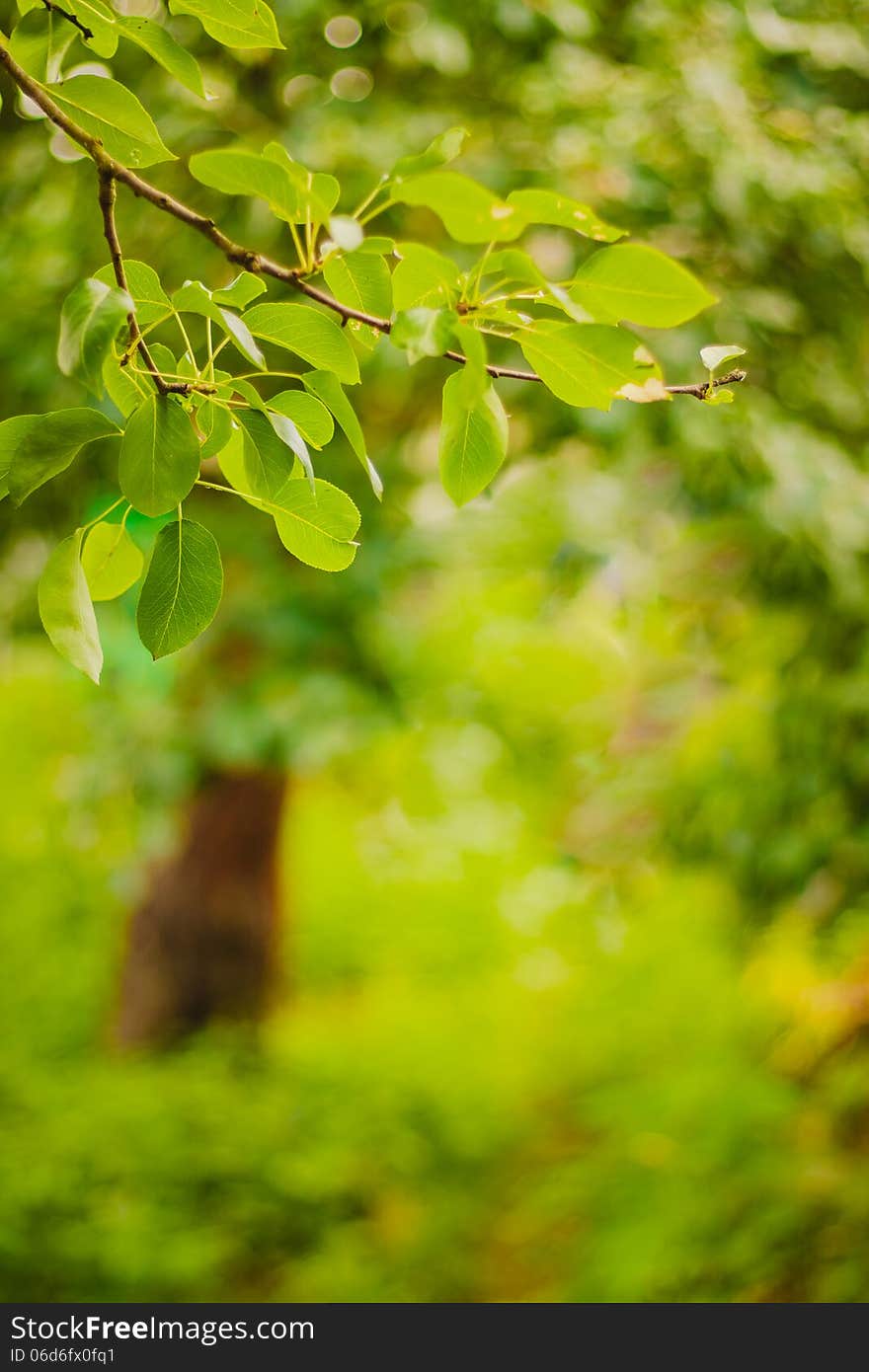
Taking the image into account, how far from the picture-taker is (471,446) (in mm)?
477

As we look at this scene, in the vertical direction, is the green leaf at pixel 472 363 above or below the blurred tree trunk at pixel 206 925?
above

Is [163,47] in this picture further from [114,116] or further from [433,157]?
[433,157]

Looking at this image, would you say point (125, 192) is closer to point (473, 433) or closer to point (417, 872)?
point (473, 433)

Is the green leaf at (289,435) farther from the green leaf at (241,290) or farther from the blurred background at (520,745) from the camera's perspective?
the blurred background at (520,745)

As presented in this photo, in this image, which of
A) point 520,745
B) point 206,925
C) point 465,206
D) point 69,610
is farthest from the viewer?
point 206,925

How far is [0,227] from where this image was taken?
155 cm

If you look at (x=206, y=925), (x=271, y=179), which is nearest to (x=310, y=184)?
(x=271, y=179)

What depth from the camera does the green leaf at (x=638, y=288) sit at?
15.3 inches

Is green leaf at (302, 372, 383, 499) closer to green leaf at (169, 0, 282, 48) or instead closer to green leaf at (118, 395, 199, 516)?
green leaf at (118, 395, 199, 516)

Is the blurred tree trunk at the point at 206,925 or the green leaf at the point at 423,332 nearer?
the green leaf at the point at 423,332

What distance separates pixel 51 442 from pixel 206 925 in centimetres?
298

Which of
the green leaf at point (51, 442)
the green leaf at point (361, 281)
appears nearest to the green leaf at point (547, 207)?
the green leaf at point (361, 281)

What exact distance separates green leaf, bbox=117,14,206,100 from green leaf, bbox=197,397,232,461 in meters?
0.19

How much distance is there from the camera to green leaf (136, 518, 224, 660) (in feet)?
1.61
